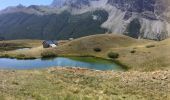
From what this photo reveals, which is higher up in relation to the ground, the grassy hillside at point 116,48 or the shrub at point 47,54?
the grassy hillside at point 116,48

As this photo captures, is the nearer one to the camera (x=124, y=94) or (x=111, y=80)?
(x=124, y=94)

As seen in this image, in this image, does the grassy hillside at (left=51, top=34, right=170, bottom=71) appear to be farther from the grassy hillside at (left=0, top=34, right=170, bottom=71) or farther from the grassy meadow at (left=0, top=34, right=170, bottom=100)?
the grassy meadow at (left=0, top=34, right=170, bottom=100)

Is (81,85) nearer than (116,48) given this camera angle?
Yes

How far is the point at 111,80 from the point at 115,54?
96.7 m

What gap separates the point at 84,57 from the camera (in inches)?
5463

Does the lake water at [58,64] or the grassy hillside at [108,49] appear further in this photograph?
the grassy hillside at [108,49]

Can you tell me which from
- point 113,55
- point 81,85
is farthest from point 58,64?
point 81,85

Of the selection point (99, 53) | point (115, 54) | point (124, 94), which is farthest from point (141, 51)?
point (124, 94)

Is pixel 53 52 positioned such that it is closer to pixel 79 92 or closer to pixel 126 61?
pixel 126 61

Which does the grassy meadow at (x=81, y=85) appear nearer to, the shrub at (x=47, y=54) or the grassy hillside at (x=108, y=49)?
the grassy hillside at (x=108, y=49)

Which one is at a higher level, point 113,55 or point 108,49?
point 108,49

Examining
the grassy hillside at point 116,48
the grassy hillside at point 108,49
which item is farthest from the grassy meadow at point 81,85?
the grassy hillside at point 108,49

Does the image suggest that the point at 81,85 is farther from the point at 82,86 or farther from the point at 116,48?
the point at 116,48

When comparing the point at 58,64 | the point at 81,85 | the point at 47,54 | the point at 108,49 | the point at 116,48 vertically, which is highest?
the point at 81,85
